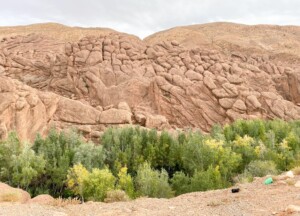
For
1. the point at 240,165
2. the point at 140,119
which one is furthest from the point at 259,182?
the point at 140,119

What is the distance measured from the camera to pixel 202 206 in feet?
33.7

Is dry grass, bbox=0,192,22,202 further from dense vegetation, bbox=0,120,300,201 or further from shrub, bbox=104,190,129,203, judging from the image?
dense vegetation, bbox=0,120,300,201

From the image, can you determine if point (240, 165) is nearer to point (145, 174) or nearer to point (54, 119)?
point (145, 174)

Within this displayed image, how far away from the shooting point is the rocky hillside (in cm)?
3272

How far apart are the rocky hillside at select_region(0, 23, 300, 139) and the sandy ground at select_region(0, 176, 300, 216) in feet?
63.4

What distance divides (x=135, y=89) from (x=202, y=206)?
29.2 meters

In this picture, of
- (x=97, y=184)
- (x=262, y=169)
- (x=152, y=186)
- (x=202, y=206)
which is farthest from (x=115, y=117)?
(x=202, y=206)

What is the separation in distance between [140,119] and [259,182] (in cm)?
2238

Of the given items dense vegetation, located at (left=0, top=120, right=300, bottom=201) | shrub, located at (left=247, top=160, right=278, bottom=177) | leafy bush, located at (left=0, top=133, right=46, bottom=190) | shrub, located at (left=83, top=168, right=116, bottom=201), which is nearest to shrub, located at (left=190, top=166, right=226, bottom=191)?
dense vegetation, located at (left=0, top=120, right=300, bottom=201)

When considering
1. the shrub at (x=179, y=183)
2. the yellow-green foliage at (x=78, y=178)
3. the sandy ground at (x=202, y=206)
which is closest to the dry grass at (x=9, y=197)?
the sandy ground at (x=202, y=206)

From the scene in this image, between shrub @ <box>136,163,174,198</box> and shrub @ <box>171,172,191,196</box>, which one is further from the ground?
shrub @ <box>136,163,174,198</box>

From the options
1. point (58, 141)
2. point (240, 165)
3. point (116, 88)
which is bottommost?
point (240, 165)

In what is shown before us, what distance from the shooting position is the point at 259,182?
1315 cm

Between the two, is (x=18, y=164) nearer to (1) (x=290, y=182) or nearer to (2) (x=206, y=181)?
(2) (x=206, y=181)
